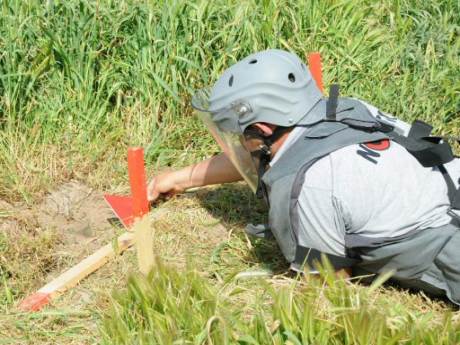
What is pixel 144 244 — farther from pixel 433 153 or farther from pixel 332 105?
pixel 433 153

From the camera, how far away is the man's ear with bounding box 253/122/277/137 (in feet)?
9.68

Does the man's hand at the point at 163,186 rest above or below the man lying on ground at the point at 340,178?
below

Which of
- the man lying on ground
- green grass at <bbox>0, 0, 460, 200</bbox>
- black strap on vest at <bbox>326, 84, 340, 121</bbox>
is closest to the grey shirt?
the man lying on ground

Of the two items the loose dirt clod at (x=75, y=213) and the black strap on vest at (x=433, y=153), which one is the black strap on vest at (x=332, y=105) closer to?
the black strap on vest at (x=433, y=153)

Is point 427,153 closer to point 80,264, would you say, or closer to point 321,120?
point 321,120

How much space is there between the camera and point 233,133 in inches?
120

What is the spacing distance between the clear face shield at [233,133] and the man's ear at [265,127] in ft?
0.16

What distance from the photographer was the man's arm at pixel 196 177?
3.58 meters

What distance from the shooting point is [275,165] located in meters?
2.95

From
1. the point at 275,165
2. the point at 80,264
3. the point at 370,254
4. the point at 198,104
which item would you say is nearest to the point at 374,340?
the point at 370,254

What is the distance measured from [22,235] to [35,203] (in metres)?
0.30

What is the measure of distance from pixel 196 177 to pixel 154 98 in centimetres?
70

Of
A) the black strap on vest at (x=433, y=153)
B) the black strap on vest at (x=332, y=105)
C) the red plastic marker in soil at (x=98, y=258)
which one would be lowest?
the red plastic marker in soil at (x=98, y=258)

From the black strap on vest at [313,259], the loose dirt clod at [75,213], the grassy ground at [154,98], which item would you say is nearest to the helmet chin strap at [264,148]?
the black strap on vest at [313,259]
